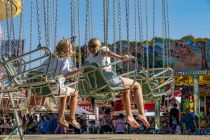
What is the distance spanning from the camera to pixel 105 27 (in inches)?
280

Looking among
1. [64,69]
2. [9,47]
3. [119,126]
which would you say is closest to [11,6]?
[9,47]

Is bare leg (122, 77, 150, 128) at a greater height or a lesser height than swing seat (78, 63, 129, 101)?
lesser

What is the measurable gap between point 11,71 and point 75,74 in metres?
1.10

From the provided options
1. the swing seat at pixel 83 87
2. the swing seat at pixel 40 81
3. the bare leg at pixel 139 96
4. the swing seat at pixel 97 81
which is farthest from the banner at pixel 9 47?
the bare leg at pixel 139 96

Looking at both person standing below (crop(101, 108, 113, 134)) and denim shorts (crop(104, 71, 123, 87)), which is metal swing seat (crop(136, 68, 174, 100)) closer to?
denim shorts (crop(104, 71, 123, 87))

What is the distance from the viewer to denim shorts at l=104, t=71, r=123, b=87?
19.2 feet

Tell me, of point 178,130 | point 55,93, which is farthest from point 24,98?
point 178,130

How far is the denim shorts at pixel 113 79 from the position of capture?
5.87 meters

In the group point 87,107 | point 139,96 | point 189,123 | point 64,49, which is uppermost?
point 64,49

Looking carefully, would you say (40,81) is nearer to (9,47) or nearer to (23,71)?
(23,71)

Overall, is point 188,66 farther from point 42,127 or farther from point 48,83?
point 48,83

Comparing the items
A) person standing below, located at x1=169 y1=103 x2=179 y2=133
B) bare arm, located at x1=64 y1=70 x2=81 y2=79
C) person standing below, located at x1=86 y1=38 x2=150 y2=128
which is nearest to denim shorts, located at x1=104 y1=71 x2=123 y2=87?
person standing below, located at x1=86 y1=38 x2=150 y2=128

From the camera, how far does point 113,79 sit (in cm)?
591

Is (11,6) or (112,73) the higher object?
(11,6)
